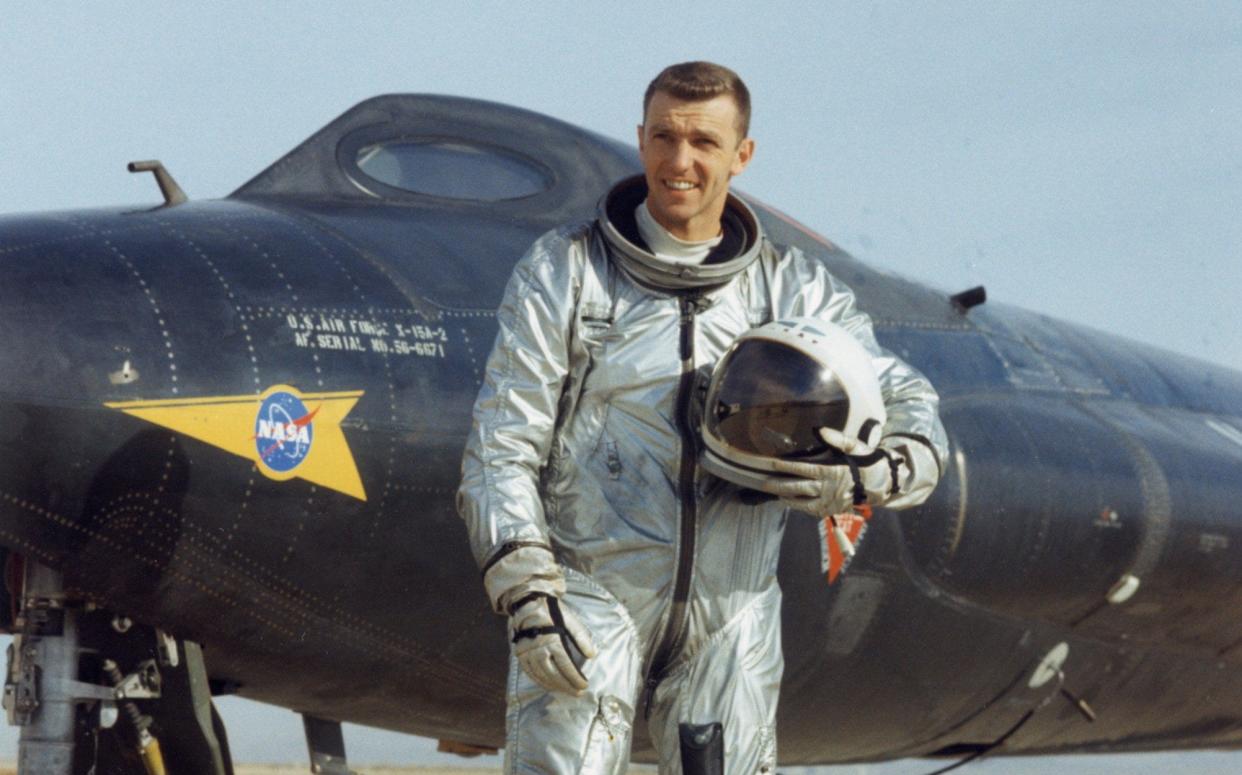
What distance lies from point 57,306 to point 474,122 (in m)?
2.49

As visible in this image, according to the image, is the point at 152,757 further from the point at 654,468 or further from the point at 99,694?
the point at 654,468

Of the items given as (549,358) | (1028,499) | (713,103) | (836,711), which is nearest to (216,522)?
(549,358)

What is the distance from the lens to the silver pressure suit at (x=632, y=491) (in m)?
3.76

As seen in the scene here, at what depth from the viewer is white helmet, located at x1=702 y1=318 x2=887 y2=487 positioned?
3734 millimetres

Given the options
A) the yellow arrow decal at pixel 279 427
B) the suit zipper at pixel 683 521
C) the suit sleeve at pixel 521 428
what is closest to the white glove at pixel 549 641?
the suit sleeve at pixel 521 428

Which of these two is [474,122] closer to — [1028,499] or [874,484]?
[1028,499]

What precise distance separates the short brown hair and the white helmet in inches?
23.0

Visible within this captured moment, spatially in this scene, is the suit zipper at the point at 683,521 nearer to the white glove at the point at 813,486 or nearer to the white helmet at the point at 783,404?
the white helmet at the point at 783,404

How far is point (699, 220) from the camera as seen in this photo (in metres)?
4.05

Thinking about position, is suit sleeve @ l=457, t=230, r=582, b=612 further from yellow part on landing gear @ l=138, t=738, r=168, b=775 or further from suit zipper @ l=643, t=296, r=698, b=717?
yellow part on landing gear @ l=138, t=738, r=168, b=775

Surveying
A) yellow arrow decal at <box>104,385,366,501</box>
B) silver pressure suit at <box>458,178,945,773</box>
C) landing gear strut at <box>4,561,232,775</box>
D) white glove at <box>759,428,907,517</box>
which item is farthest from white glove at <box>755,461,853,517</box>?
landing gear strut at <box>4,561,232,775</box>

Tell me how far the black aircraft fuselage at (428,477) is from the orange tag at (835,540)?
2.1 inches

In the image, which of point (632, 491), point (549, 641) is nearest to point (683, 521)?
point (632, 491)

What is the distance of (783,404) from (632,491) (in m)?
0.42
